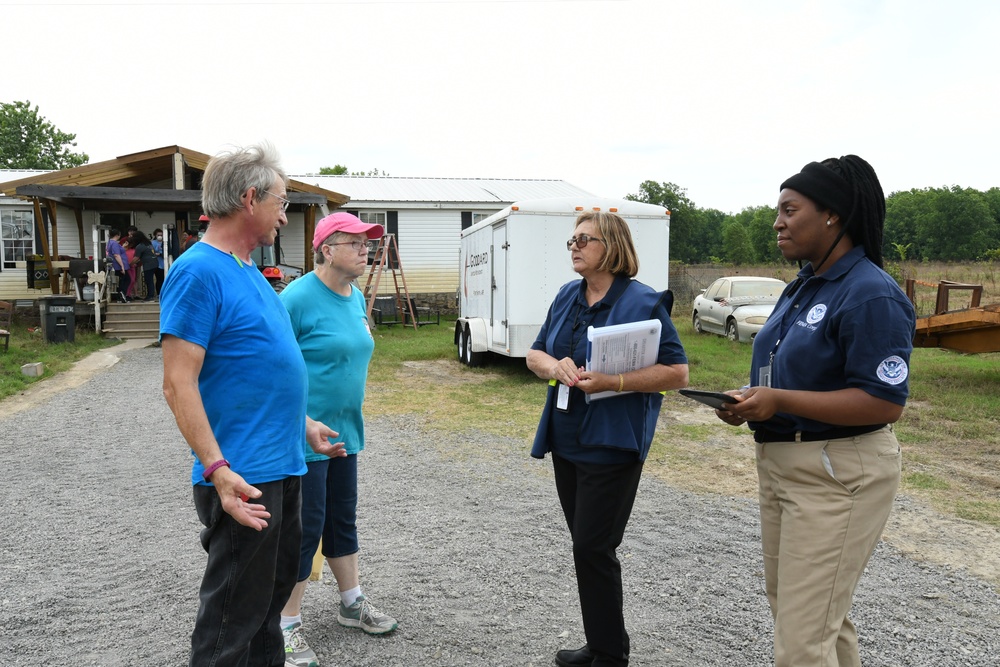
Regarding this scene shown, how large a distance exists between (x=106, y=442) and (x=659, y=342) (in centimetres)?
685

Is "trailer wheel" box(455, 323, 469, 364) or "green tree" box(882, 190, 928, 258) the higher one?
"green tree" box(882, 190, 928, 258)

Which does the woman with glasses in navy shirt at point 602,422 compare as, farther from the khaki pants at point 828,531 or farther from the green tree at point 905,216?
the green tree at point 905,216

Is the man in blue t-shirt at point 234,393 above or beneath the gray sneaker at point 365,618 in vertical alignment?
above

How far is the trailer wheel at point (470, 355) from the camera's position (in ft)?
44.6

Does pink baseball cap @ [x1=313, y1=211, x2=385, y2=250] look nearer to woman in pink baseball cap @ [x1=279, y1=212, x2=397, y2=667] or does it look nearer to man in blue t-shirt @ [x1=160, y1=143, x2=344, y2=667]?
woman in pink baseball cap @ [x1=279, y1=212, x2=397, y2=667]

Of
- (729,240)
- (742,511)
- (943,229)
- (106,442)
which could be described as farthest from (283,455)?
(943,229)

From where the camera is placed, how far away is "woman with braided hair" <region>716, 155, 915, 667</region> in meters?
2.15

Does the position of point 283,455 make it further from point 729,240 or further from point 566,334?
point 729,240

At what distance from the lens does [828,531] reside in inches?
87.9

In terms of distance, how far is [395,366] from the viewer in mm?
13977

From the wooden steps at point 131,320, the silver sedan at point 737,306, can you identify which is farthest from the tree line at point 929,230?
the wooden steps at point 131,320

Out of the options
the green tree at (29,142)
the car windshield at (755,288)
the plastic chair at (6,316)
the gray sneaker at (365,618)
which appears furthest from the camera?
the green tree at (29,142)

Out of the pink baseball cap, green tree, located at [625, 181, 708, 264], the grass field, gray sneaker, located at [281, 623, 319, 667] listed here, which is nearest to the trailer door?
the grass field

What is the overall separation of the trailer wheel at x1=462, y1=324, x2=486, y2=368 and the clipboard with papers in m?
10.6
